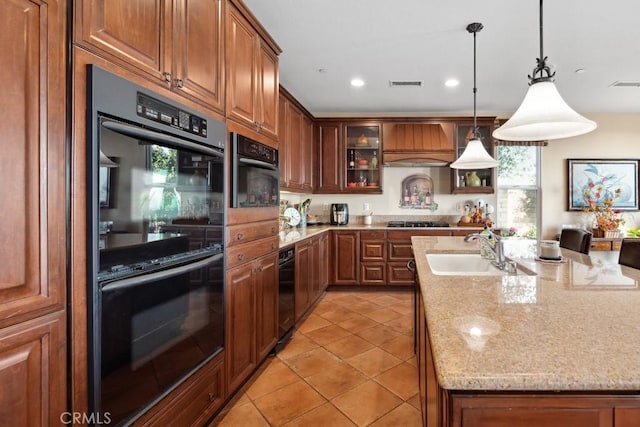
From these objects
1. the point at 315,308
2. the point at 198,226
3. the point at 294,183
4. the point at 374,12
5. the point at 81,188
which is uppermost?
the point at 374,12

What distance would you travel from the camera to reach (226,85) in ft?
5.77

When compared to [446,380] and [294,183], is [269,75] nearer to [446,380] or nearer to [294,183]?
[294,183]

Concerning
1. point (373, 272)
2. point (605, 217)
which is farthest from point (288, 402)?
point (605, 217)

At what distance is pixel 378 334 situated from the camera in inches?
113

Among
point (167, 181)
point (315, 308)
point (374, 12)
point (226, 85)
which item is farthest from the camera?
point (315, 308)

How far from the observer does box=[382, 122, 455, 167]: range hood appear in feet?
14.3

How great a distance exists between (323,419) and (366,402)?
0.98 feet

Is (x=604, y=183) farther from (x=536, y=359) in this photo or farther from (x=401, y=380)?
(x=536, y=359)

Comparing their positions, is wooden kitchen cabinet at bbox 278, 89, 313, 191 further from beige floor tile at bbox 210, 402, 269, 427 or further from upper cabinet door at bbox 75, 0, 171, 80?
beige floor tile at bbox 210, 402, 269, 427

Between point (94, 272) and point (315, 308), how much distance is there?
112 inches

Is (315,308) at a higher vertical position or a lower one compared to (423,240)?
lower

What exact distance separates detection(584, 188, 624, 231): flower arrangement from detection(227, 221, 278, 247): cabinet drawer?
15.2 feet

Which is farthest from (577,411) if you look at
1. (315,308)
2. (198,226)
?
(315,308)

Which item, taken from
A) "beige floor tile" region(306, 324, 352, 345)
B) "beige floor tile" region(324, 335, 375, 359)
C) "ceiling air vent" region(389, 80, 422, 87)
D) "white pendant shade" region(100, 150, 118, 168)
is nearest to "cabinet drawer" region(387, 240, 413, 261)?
"beige floor tile" region(306, 324, 352, 345)
